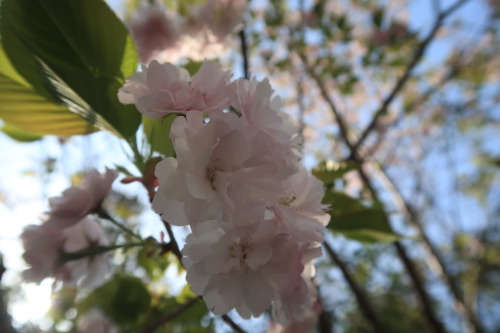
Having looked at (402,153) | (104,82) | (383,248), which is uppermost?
(104,82)

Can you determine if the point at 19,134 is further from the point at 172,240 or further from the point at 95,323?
the point at 95,323

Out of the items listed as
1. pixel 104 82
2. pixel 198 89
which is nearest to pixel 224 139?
pixel 198 89

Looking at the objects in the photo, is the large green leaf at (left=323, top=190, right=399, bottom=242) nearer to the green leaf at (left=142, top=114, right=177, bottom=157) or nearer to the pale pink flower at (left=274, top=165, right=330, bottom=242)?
the pale pink flower at (left=274, top=165, right=330, bottom=242)

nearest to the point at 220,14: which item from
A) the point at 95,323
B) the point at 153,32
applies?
the point at 153,32

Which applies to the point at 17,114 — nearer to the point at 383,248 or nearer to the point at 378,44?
the point at 378,44

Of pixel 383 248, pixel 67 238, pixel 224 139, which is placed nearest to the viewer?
pixel 224 139

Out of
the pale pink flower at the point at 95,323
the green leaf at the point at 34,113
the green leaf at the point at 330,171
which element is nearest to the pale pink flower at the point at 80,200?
the green leaf at the point at 34,113

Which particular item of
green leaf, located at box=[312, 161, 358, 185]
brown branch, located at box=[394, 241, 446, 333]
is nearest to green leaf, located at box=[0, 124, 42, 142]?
green leaf, located at box=[312, 161, 358, 185]
